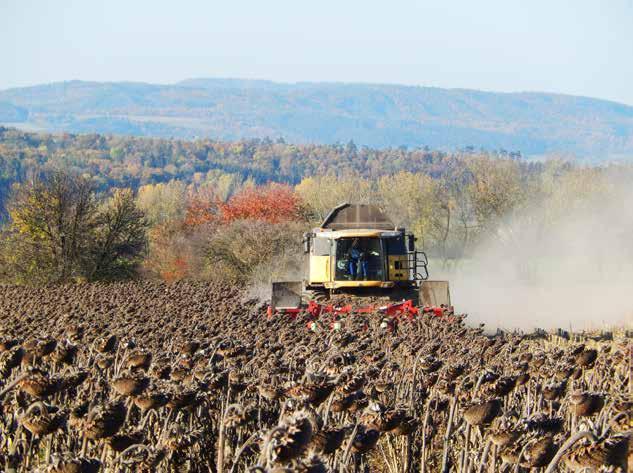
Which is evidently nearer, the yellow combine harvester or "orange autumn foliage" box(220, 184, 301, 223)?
the yellow combine harvester

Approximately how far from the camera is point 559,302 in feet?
148

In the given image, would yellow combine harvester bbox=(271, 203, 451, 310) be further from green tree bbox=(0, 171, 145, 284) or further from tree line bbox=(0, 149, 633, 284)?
green tree bbox=(0, 171, 145, 284)

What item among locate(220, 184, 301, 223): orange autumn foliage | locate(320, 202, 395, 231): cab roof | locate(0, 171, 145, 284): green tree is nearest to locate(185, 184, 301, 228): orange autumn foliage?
locate(220, 184, 301, 223): orange autumn foliage

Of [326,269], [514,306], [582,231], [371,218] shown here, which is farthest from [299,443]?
[582,231]

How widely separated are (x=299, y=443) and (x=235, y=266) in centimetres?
4677

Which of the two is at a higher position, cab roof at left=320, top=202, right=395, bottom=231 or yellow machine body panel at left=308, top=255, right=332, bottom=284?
cab roof at left=320, top=202, right=395, bottom=231

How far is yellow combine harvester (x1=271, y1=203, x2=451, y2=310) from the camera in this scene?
22891mm

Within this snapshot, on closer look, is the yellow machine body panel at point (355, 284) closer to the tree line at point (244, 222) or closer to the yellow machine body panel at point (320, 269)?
the yellow machine body panel at point (320, 269)

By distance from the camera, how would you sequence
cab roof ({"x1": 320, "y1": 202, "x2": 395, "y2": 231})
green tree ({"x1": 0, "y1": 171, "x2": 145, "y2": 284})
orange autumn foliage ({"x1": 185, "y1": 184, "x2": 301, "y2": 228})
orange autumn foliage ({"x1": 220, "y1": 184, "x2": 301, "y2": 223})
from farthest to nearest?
1. orange autumn foliage ({"x1": 220, "y1": 184, "x2": 301, "y2": 223})
2. orange autumn foliage ({"x1": 185, "y1": 184, "x2": 301, "y2": 228})
3. green tree ({"x1": 0, "y1": 171, "x2": 145, "y2": 284})
4. cab roof ({"x1": 320, "y1": 202, "x2": 395, "y2": 231})

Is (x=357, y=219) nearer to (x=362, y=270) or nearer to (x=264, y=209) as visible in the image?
(x=362, y=270)

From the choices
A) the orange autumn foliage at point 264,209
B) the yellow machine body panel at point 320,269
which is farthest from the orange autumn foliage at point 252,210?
the yellow machine body panel at point 320,269

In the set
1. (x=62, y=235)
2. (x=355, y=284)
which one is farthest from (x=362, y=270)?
(x=62, y=235)

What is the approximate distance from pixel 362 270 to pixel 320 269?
1.09m

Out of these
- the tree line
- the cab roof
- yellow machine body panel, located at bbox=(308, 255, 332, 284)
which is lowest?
the tree line
